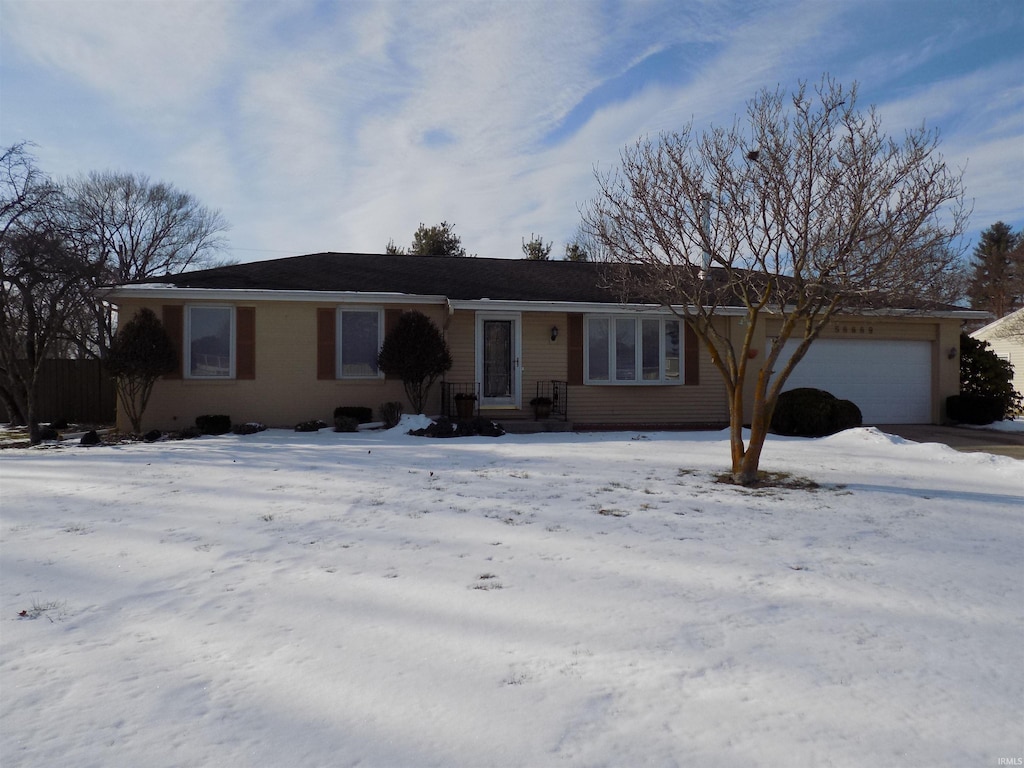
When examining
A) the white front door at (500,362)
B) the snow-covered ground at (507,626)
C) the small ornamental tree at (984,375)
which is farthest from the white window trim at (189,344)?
the small ornamental tree at (984,375)

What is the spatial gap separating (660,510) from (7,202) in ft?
40.1

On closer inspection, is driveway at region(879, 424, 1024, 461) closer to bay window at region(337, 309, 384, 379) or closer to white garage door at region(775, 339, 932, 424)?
white garage door at region(775, 339, 932, 424)

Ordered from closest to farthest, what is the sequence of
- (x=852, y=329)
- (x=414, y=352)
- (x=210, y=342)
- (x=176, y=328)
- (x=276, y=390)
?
(x=414, y=352)
(x=176, y=328)
(x=210, y=342)
(x=276, y=390)
(x=852, y=329)

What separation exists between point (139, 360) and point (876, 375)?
48.9 feet

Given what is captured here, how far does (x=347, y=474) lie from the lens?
764 centimetres

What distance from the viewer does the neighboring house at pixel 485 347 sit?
1241 cm

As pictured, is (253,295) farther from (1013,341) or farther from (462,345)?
(1013,341)

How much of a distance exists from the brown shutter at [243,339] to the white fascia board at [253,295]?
0.87ft

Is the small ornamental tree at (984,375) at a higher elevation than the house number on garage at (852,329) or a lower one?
lower

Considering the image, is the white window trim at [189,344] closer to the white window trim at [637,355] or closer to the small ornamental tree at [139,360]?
the small ornamental tree at [139,360]

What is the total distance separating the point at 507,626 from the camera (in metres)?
3.41

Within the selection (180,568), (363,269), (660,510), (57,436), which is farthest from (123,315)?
(660,510)

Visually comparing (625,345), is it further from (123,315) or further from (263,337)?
(123,315)

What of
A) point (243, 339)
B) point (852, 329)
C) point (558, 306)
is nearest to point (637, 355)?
point (558, 306)
